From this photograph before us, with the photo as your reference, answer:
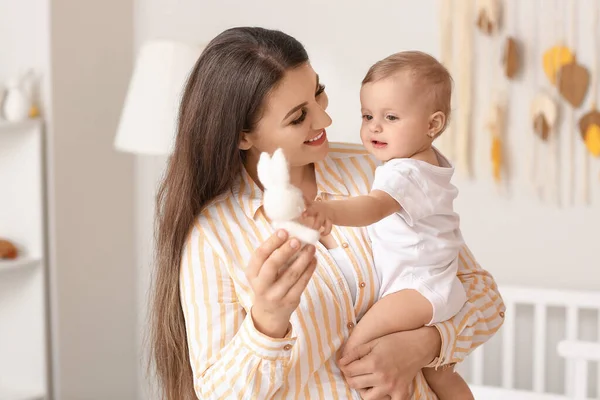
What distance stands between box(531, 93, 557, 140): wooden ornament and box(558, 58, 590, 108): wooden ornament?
0.18 feet

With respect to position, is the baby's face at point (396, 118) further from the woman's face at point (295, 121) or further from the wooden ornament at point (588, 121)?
the wooden ornament at point (588, 121)

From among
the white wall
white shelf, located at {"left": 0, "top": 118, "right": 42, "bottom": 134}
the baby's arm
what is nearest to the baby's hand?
the baby's arm

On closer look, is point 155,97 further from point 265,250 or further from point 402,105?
point 265,250

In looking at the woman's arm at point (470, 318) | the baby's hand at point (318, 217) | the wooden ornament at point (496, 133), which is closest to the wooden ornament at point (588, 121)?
the wooden ornament at point (496, 133)

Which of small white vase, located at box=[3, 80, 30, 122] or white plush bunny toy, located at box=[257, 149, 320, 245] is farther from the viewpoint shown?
small white vase, located at box=[3, 80, 30, 122]

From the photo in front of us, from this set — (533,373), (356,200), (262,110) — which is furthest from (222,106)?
(533,373)

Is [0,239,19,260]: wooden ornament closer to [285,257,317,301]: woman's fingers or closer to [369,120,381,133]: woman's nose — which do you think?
[369,120,381,133]: woman's nose

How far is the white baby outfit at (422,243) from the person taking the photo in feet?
4.69

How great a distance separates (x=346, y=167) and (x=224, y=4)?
1.78m

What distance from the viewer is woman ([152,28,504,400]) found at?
1351mm

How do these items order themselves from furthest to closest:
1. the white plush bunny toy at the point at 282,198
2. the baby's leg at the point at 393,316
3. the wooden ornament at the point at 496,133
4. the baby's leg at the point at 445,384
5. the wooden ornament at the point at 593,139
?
1. the wooden ornament at the point at 496,133
2. the wooden ornament at the point at 593,139
3. the baby's leg at the point at 445,384
4. the baby's leg at the point at 393,316
5. the white plush bunny toy at the point at 282,198

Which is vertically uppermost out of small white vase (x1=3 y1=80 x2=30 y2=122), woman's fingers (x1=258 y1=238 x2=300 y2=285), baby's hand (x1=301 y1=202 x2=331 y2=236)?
small white vase (x1=3 y1=80 x2=30 y2=122)

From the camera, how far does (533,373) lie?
289 cm

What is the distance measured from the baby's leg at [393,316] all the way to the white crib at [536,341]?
1246 millimetres
